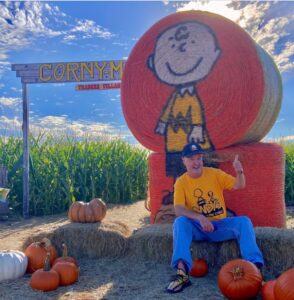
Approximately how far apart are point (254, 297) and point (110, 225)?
81.7 inches

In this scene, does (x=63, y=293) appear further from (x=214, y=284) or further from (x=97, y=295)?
(x=214, y=284)

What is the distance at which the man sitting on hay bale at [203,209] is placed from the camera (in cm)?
414

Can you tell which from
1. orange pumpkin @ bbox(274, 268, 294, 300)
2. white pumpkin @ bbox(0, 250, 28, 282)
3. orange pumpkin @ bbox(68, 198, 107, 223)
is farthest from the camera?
orange pumpkin @ bbox(68, 198, 107, 223)

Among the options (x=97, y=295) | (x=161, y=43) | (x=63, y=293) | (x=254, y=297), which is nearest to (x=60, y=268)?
(x=63, y=293)

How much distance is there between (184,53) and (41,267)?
2.65m

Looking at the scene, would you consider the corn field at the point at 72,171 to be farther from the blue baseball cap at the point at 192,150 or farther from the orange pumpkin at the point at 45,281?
the blue baseball cap at the point at 192,150

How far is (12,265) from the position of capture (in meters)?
4.45

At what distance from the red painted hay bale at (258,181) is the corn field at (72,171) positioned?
4420mm

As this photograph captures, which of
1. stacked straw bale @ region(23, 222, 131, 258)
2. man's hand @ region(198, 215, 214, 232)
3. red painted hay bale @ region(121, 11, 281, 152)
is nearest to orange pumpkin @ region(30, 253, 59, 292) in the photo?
stacked straw bale @ region(23, 222, 131, 258)

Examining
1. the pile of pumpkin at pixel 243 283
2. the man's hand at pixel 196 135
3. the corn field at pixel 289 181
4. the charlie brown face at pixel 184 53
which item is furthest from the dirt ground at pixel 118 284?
the corn field at pixel 289 181

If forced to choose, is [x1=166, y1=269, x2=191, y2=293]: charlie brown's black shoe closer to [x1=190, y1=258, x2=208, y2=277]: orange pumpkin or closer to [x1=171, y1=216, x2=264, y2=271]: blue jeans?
[x1=171, y1=216, x2=264, y2=271]: blue jeans

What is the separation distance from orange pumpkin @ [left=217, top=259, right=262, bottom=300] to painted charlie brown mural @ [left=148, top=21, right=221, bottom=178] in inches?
62.2

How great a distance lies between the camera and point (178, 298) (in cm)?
366

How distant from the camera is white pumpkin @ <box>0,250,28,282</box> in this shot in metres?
4.40
